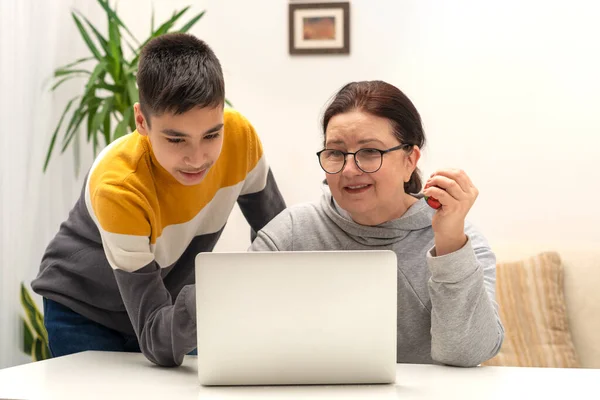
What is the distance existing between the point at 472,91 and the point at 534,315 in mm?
979

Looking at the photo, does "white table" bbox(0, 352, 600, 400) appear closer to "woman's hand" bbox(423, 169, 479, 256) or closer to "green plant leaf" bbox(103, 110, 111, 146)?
"woman's hand" bbox(423, 169, 479, 256)

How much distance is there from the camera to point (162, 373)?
133 centimetres

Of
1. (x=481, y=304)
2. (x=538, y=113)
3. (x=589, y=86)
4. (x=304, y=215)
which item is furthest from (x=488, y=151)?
(x=481, y=304)

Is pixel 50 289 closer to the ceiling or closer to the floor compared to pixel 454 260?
closer to the floor

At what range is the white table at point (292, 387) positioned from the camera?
3.67 feet

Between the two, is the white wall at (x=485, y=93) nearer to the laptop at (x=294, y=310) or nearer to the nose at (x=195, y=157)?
the nose at (x=195, y=157)

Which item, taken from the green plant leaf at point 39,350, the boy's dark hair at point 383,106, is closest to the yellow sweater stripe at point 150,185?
the boy's dark hair at point 383,106

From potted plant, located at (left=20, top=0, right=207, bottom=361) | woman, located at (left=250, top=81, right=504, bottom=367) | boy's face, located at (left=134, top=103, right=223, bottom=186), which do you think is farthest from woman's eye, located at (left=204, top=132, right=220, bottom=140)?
potted plant, located at (left=20, top=0, right=207, bottom=361)

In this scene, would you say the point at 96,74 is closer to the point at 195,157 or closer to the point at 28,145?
the point at 28,145

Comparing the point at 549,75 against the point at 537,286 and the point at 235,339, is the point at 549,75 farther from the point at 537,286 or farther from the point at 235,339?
the point at 235,339

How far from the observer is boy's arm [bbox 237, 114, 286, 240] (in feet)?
5.87

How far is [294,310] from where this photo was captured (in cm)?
115

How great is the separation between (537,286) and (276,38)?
1.53 meters

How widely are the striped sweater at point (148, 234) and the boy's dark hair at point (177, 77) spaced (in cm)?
16
